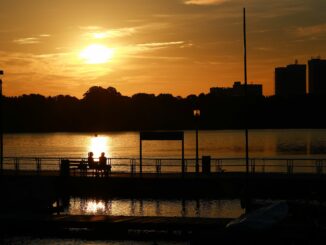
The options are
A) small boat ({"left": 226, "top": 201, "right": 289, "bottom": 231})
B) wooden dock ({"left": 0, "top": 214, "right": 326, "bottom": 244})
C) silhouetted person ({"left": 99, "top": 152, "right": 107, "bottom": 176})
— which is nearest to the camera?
small boat ({"left": 226, "top": 201, "right": 289, "bottom": 231})

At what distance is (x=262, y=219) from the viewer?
2750cm

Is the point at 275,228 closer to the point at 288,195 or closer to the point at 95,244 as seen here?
the point at 95,244

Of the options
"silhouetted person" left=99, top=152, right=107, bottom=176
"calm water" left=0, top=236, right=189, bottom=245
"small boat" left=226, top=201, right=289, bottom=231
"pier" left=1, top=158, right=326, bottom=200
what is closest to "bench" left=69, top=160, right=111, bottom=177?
"silhouetted person" left=99, top=152, right=107, bottom=176

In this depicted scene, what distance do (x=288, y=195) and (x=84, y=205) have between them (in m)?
13.2

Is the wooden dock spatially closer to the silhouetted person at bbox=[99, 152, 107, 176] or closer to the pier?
the pier

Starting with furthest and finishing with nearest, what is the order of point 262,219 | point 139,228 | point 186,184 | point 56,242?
point 186,184 → point 56,242 → point 139,228 → point 262,219

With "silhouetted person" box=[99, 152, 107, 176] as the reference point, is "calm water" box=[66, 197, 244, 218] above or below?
below

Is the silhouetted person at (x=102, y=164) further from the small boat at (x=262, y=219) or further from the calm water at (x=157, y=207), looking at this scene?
the small boat at (x=262, y=219)

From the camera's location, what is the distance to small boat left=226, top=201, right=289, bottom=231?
26648 millimetres

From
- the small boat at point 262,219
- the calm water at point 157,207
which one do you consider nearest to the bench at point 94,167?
the calm water at point 157,207

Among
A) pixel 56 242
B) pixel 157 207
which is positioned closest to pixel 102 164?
pixel 157 207

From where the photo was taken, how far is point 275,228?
2805cm

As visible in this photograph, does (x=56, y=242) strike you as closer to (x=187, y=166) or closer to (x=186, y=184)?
(x=186, y=184)

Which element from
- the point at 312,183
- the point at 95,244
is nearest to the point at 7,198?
the point at 95,244
